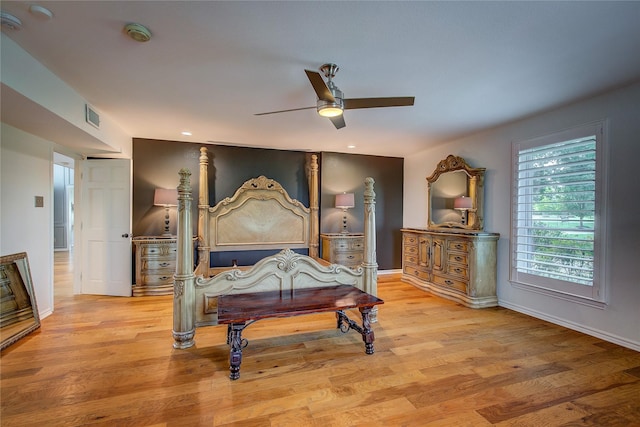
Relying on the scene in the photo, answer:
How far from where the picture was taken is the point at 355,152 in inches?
226

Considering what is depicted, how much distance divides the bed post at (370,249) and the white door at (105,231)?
3.57 metres

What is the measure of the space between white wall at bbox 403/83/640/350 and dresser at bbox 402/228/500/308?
0.64 feet

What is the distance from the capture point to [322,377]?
2.28 m

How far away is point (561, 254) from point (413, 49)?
291 centimetres

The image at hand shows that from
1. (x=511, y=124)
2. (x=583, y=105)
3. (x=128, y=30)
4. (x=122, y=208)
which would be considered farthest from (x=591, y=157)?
(x=122, y=208)

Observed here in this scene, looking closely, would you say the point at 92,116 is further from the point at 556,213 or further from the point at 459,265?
the point at 556,213

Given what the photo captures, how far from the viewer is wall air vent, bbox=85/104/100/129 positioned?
10.2ft

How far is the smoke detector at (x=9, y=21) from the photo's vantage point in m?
1.77

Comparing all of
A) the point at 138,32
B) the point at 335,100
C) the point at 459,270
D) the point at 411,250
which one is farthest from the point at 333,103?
the point at 411,250

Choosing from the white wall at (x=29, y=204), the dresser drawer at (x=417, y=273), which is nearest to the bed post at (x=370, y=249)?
the dresser drawer at (x=417, y=273)

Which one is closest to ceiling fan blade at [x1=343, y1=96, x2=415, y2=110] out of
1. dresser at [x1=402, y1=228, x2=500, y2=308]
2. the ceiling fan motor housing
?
the ceiling fan motor housing

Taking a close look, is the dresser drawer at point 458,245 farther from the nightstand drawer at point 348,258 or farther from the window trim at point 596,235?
the nightstand drawer at point 348,258

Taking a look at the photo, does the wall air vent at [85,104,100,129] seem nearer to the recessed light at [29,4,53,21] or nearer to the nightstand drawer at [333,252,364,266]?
the recessed light at [29,4,53,21]

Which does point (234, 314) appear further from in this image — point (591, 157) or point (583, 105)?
point (583, 105)
